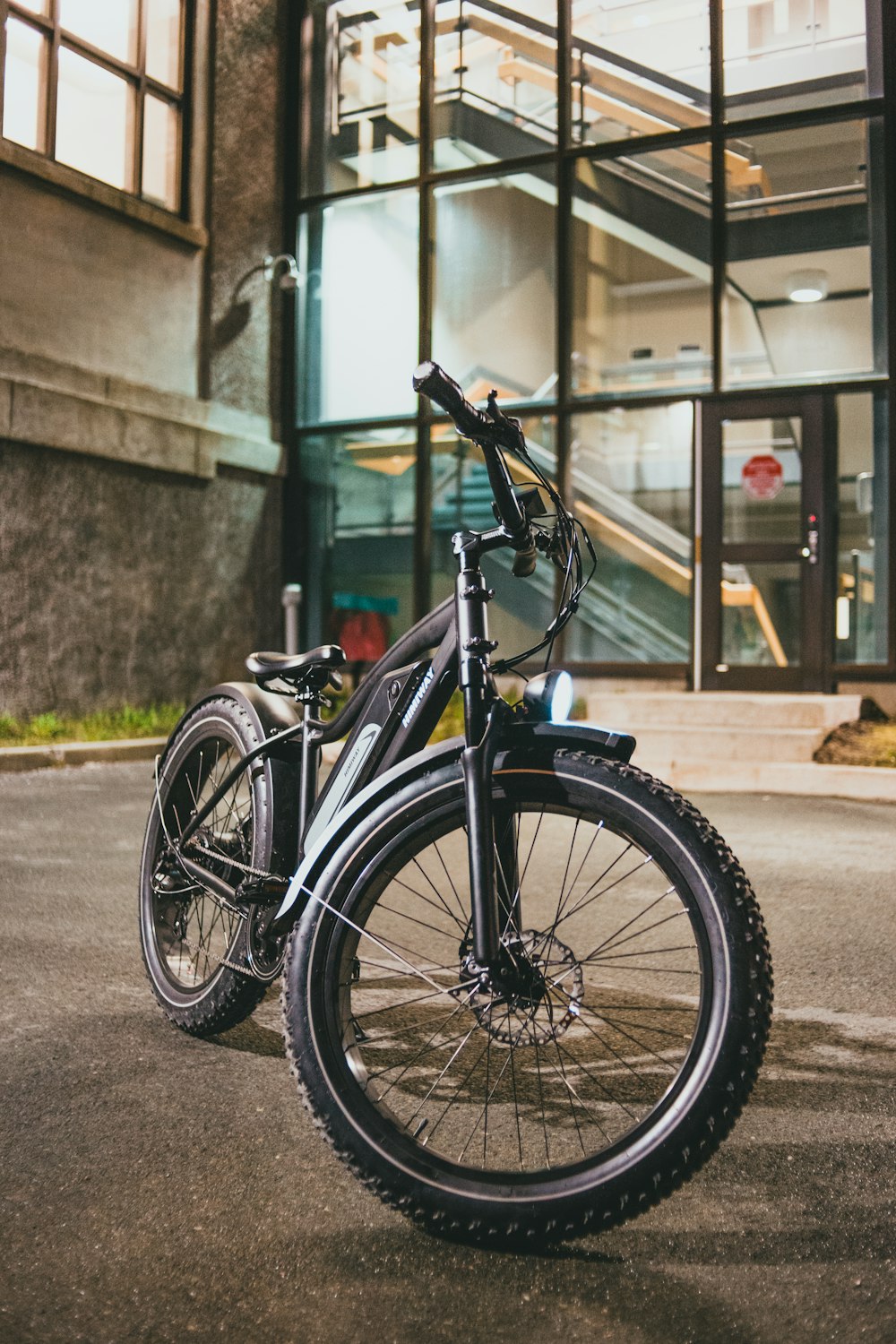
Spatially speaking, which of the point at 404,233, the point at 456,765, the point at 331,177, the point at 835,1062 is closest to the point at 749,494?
the point at 404,233

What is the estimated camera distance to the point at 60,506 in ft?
40.4

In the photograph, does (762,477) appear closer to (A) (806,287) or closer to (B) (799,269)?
(A) (806,287)

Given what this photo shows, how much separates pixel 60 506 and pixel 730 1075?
37.2 ft

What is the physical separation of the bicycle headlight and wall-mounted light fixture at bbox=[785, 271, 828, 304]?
1268 centimetres

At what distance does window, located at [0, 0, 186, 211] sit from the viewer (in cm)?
1212

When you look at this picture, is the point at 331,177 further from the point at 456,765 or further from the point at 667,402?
the point at 456,765

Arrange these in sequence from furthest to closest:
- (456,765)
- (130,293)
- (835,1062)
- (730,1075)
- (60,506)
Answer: (130,293) < (60,506) < (835,1062) < (456,765) < (730,1075)

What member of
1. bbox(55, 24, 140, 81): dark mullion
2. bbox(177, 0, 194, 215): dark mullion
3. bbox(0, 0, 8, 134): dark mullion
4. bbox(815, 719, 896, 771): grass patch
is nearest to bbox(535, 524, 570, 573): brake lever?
bbox(815, 719, 896, 771): grass patch

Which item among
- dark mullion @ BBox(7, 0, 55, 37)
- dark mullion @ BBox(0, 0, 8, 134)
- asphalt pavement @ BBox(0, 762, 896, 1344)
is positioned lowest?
asphalt pavement @ BBox(0, 762, 896, 1344)

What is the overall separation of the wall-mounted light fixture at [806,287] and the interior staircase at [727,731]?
4.64 metres

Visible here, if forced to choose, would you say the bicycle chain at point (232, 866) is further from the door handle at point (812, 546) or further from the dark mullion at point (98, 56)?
the dark mullion at point (98, 56)

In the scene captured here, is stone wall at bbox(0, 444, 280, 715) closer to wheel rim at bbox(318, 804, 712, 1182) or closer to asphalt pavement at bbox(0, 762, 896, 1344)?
wheel rim at bbox(318, 804, 712, 1182)

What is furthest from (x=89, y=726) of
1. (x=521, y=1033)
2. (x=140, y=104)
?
(x=521, y=1033)

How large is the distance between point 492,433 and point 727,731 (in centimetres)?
842
